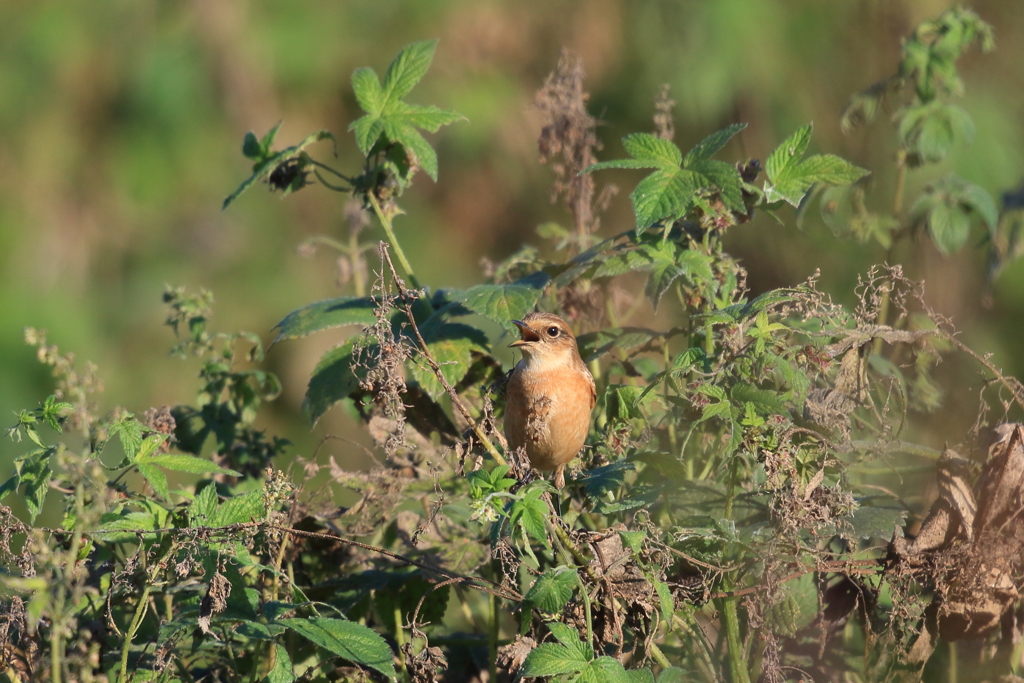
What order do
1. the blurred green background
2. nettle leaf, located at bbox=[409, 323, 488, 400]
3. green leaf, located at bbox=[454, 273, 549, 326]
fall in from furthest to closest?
the blurred green background < nettle leaf, located at bbox=[409, 323, 488, 400] < green leaf, located at bbox=[454, 273, 549, 326]

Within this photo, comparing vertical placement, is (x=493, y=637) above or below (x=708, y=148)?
below

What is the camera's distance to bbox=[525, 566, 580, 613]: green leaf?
1610 mm

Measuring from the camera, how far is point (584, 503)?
2.09 meters

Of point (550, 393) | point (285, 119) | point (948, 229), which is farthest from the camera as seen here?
point (285, 119)

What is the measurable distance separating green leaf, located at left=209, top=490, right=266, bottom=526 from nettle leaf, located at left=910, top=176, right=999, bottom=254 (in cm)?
186

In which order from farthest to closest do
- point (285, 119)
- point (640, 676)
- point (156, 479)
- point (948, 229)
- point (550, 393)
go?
1. point (285, 119)
2. point (948, 229)
3. point (550, 393)
4. point (156, 479)
5. point (640, 676)

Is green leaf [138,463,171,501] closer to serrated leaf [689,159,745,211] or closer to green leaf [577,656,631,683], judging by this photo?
green leaf [577,656,631,683]

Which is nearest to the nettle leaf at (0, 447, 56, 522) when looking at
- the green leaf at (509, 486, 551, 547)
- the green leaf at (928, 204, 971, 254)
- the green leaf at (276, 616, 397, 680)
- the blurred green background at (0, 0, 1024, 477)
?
the green leaf at (276, 616, 397, 680)

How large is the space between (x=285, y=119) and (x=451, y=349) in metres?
5.19

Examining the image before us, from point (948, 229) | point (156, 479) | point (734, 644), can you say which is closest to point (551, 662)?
point (734, 644)

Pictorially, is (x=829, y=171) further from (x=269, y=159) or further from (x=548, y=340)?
(x=269, y=159)

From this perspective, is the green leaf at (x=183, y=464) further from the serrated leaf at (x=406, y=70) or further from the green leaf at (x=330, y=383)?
the serrated leaf at (x=406, y=70)

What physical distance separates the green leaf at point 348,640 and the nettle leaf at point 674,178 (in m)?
0.97

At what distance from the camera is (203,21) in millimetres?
7387
